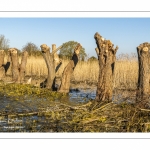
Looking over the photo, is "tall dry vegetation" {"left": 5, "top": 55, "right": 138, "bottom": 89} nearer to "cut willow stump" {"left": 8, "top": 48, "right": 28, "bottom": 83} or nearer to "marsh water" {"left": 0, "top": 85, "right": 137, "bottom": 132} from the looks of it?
"cut willow stump" {"left": 8, "top": 48, "right": 28, "bottom": 83}

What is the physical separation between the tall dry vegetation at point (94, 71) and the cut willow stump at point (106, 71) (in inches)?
76.1

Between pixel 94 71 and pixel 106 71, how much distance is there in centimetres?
714

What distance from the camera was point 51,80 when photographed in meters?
13.0

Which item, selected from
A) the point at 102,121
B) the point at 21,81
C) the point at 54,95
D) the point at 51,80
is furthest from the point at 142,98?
the point at 21,81

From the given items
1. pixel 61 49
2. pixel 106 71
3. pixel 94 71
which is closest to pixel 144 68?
pixel 106 71

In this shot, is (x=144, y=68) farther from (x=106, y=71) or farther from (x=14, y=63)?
(x=14, y=63)

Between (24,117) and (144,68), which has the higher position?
(144,68)

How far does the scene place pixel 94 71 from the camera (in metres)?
16.8

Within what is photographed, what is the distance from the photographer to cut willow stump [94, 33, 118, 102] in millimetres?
9680

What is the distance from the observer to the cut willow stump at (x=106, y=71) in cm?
968

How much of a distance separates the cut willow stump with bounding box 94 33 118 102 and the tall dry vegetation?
193cm

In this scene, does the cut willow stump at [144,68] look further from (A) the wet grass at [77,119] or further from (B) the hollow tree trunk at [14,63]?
(B) the hollow tree trunk at [14,63]

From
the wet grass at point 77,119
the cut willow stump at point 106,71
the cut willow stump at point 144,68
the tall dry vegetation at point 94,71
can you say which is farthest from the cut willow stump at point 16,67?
the cut willow stump at point 144,68
